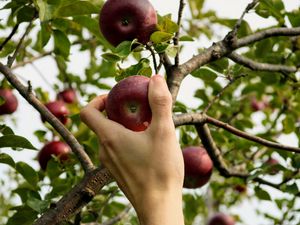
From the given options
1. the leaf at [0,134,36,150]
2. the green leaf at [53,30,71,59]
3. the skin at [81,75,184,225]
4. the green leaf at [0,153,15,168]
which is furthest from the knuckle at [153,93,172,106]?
the green leaf at [53,30,71,59]

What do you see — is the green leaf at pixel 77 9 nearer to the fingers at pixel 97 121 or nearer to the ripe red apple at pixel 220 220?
the fingers at pixel 97 121

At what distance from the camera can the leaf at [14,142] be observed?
4.56 feet

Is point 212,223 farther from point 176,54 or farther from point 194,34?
point 176,54

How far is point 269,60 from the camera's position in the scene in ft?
6.76

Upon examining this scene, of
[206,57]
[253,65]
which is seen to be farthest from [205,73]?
[206,57]

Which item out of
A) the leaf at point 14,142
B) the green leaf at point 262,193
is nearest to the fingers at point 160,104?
the leaf at point 14,142

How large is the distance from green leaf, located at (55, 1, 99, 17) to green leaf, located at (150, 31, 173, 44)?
0.33m

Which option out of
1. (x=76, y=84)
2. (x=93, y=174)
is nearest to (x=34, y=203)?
(x=93, y=174)

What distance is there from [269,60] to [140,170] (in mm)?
1292

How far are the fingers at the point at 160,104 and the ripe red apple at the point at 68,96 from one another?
1.75 m

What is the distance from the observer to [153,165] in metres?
0.88

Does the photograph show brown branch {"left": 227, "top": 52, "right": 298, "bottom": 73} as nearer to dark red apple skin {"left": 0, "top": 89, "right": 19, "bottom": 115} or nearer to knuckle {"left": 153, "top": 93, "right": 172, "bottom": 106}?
knuckle {"left": 153, "top": 93, "right": 172, "bottom": 106}

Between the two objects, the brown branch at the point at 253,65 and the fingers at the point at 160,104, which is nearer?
the fingers at the point at 160,104

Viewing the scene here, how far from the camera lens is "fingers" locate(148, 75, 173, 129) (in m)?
0.89
